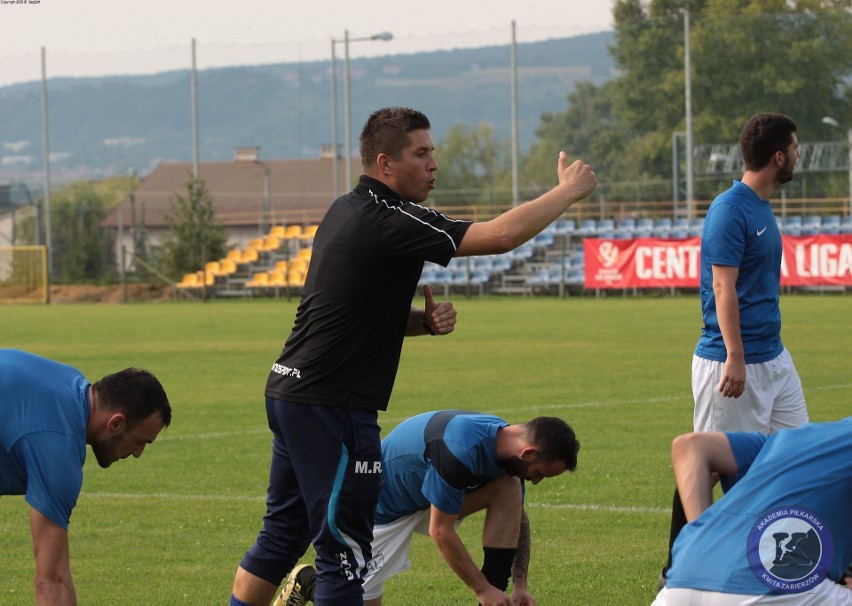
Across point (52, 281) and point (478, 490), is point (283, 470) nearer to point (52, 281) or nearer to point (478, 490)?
point (478, 490)

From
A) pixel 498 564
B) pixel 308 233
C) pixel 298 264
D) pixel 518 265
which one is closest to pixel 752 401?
pixel 498 564

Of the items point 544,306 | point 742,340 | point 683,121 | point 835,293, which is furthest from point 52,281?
point 742,340

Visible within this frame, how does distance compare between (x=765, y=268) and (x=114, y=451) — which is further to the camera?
(x=765, y=268)

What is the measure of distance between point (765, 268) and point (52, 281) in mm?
48937

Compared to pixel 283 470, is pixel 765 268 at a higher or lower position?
higher

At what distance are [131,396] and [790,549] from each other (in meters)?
2.31

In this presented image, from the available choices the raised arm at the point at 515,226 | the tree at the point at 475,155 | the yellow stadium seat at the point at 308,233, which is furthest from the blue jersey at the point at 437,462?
the tree at the point at 475,155

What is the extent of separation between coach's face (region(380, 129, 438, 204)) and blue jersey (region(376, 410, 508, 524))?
123 cm

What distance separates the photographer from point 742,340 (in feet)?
23.6

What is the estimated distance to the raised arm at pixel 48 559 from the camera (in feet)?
16.0

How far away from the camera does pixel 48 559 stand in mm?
4887

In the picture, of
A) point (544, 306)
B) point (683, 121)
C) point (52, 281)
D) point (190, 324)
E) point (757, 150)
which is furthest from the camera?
point (683, 121)

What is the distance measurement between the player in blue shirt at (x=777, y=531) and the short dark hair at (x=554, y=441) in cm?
144

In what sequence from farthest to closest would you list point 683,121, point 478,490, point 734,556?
1. point 683,121
2. point 478,490
3. point 734,556
